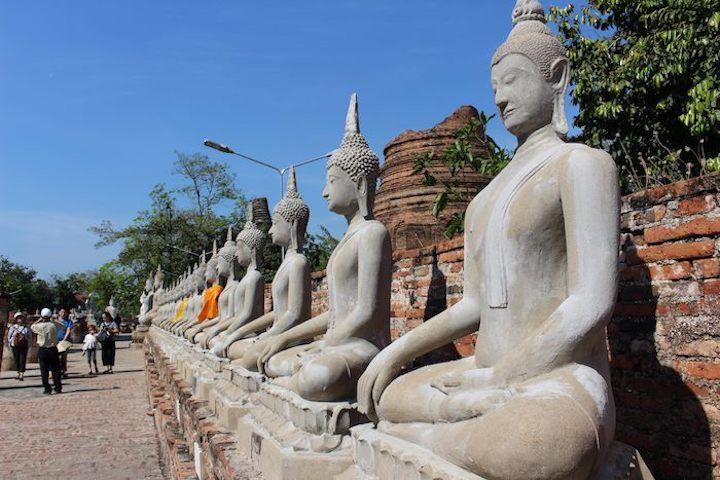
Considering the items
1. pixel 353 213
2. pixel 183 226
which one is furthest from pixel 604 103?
pixel 183 226

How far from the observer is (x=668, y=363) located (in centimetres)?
359

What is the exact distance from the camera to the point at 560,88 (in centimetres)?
294

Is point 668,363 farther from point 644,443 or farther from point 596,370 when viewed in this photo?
point 596,370

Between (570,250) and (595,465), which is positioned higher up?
(570,250)

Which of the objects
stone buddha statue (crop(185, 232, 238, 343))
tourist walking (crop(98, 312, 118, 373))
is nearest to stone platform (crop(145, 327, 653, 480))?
stone buddha statue (crop(185, 232, 238, 343))

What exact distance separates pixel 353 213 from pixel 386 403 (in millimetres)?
1722

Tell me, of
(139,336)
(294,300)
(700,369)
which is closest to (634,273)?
(700,369)

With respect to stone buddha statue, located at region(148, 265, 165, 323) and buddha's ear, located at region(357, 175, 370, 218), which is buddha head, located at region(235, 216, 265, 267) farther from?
stone buddha statue, located at region(148, 265, 165, 323)

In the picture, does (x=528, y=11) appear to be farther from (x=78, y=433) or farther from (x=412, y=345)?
(x=78, y=433)

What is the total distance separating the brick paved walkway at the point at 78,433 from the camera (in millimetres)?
8367

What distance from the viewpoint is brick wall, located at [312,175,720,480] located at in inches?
133

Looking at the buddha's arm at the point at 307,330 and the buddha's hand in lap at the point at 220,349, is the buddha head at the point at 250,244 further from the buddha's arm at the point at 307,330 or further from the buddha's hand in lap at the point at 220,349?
the buddha's arm at the point at 307,330

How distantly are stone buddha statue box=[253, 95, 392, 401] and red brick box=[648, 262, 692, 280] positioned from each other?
140cm

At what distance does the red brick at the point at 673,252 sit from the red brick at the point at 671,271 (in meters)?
0.04
